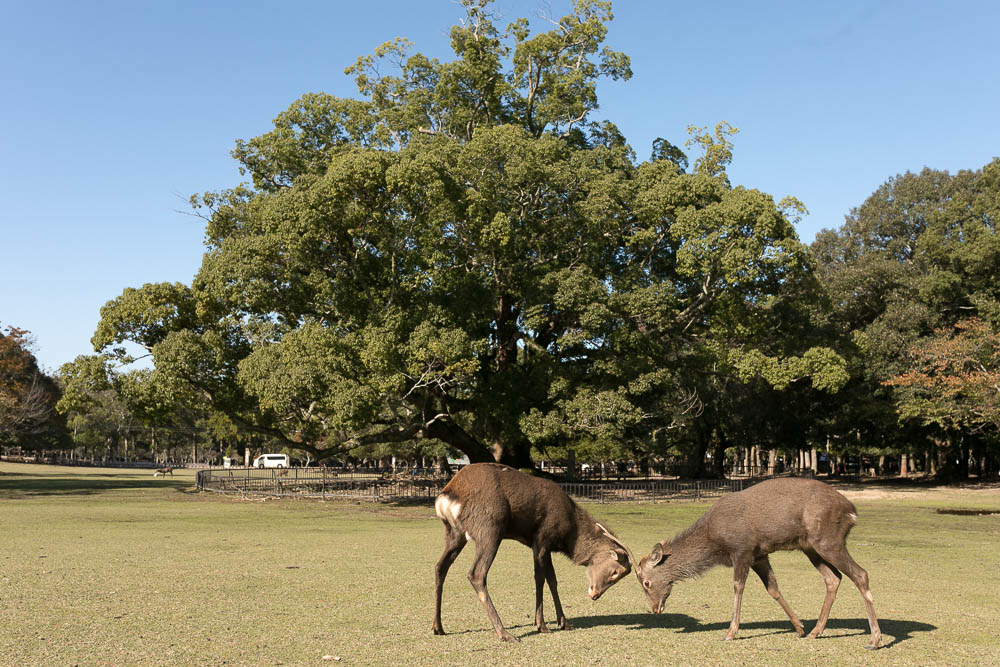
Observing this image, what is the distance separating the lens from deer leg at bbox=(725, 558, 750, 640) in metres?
7.99

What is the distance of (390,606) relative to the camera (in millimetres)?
9742

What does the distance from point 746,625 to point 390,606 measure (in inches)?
162

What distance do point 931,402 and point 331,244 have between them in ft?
99.9

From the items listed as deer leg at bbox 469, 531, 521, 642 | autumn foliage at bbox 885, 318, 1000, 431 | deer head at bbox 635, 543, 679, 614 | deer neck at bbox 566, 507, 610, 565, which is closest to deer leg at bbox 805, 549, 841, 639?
deer head at bbox 635, 543, 679, 614

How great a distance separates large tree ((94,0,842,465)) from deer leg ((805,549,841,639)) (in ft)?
68.1

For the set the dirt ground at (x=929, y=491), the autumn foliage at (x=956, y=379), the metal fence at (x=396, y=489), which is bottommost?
the dirt ground at (x=929, y=491)

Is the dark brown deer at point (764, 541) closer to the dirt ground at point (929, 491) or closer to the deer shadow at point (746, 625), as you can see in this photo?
the deer shadow at point (746, 625)

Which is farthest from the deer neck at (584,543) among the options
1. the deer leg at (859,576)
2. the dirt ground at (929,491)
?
the dirt ground at (929,491)

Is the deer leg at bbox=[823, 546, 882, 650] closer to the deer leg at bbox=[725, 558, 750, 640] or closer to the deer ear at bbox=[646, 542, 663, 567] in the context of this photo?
the deer leg at bbox=[725, 558, 750, 640]

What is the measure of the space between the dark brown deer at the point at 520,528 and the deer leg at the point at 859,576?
2094 millimetres

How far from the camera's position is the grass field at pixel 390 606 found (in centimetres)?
735

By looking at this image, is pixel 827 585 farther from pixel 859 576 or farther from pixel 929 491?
pixel 929 491

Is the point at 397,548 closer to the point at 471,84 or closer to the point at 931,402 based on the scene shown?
the point at 471,84

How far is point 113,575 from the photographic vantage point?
11.7m
